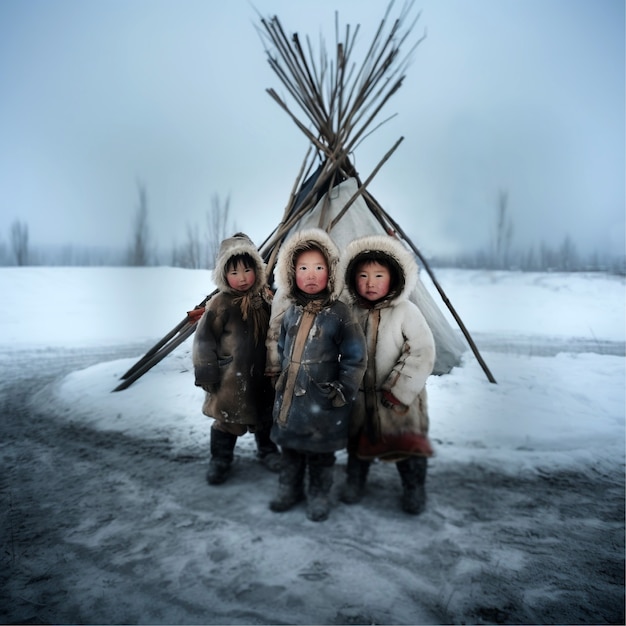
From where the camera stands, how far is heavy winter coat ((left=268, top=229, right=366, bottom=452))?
6.17ft

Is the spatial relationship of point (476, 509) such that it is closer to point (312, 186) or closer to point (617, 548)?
point (617, 548)

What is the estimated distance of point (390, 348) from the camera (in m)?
1.98

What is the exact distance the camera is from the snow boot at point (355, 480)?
2.09 meters

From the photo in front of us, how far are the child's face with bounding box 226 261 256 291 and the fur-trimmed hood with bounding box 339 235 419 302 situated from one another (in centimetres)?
53

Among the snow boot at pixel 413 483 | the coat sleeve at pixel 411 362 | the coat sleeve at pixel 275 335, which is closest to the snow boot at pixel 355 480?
the snow boot at pixel 413 483

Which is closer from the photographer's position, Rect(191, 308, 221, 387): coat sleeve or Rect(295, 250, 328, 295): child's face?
Rect(295, 250, 328, 295): child's face

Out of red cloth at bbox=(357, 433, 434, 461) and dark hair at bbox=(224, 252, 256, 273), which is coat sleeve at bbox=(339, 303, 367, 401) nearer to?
red cloth at bbox=(357, 433, 434, 461)

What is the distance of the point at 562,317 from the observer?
9383 millimetres

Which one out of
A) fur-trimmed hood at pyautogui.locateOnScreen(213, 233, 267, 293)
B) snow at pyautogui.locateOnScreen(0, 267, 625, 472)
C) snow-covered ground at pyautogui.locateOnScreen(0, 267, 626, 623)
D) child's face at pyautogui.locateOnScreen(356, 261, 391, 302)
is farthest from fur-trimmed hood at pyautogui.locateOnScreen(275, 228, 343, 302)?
snow at pyautogui.locateOnScreen(0, 267, 625, 472)

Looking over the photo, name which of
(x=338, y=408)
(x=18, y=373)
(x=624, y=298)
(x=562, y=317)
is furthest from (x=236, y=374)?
(x=624, y=298)

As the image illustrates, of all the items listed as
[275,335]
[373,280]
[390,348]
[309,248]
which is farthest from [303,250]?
[390,348]

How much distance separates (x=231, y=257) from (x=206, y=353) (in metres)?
0.52

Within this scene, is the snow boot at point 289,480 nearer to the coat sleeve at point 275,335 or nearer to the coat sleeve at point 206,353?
the coat sleeve at point 275,335

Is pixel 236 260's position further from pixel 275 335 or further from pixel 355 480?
pixel 355 480
